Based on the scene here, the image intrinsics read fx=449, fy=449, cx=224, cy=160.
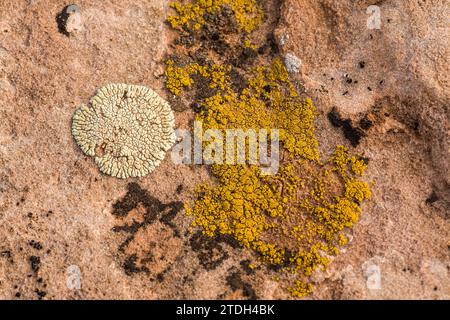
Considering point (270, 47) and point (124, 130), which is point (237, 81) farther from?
point (124, 130)

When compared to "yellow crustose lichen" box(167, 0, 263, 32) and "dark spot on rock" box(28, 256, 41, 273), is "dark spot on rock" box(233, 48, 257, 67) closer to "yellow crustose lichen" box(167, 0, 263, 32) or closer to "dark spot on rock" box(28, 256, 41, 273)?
"yellow crustose lichen" box(167, 0, 263, 32)

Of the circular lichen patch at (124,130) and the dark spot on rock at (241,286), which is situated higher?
the circular lichen patch at (124,130)

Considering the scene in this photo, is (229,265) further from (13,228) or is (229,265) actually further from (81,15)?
(81,15)

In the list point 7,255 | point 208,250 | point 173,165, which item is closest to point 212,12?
point 173,165

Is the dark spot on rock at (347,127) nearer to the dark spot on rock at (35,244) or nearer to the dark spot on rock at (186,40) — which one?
the dark spot on rock at (186,40)

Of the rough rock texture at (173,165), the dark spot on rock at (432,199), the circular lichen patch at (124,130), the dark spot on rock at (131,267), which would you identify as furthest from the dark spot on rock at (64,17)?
the dark spot on rock at (432,199)
